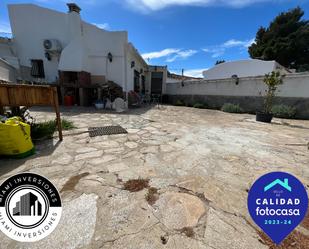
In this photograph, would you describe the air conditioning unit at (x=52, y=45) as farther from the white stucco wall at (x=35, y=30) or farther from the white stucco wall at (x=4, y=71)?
the white stucco wall at (x=4, y=71)

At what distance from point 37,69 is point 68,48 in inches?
120

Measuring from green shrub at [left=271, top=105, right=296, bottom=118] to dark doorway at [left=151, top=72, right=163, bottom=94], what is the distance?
8.97m

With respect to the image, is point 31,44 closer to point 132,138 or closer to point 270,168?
point 132,138

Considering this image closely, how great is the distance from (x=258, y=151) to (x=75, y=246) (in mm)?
3098

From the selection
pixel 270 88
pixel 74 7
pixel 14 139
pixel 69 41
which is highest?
pixel 74 7

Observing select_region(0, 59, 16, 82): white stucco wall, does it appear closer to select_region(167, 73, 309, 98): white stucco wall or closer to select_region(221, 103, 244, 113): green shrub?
select_region(221, 103, 244, 113): green shrub

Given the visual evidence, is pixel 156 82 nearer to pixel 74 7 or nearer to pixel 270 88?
pixel 74 7

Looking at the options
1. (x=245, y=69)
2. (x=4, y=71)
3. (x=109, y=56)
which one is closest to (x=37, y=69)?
(x=4, y=71)

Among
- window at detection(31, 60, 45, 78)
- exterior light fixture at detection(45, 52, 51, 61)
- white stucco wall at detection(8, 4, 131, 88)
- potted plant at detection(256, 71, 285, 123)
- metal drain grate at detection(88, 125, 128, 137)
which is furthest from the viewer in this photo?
window at detection(31, 60, 45, 78)

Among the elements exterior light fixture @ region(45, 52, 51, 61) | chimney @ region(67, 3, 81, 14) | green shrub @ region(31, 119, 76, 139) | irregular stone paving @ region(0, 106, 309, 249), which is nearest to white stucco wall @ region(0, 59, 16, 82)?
exterior light fixture @ region(45, 52, 51, 61)

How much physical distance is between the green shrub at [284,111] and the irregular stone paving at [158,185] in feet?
14.9

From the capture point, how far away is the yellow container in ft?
6.68
